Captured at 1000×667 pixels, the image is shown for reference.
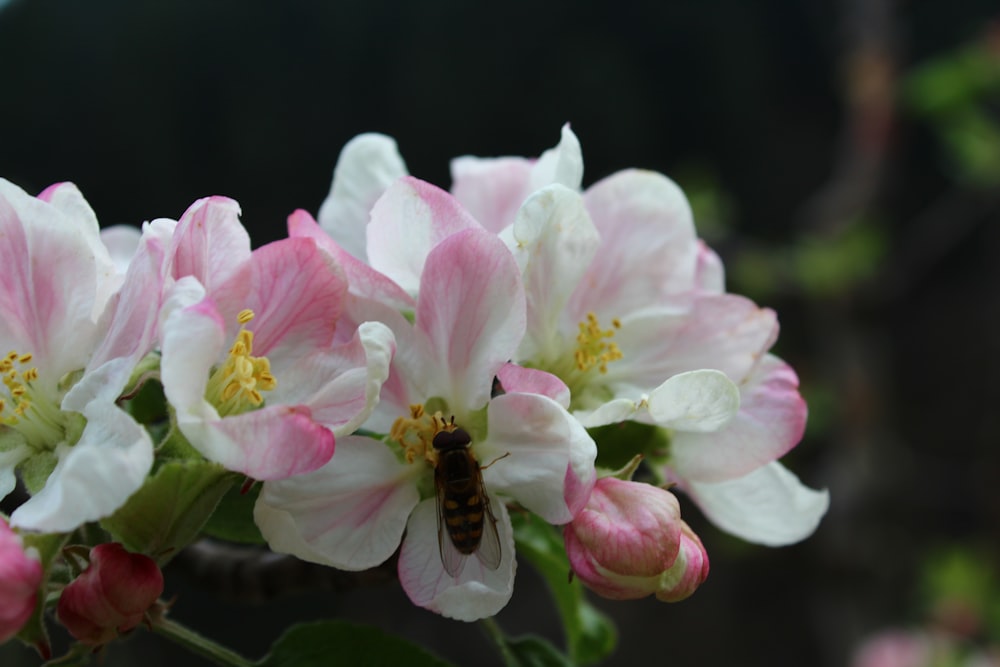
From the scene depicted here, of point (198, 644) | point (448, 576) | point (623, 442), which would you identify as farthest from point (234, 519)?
point (623, 442)

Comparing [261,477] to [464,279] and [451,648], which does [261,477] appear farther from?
[451,648]

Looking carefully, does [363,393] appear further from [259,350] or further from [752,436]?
[752,436]

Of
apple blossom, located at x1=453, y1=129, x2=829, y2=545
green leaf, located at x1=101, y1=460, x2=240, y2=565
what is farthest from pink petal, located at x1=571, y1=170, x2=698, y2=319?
green leaf, located at x1=101, y1=460, x2=240, y2=565

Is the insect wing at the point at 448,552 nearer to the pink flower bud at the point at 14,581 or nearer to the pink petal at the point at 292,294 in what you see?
the pink petal at the point at 292,294

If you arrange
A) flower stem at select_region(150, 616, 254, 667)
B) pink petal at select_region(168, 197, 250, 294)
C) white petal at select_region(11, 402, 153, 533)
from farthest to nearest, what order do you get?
1. flower stem at select_region(150, 616, 254, 667)
2. pink petal at select_region(168, 197, 250, 294)
3. white petal at select_region(11, 402, 153, 533)

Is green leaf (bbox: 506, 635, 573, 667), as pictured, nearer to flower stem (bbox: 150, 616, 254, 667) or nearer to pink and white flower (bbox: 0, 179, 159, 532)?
flower stem (bbox: 150, 616, 254, 667)
